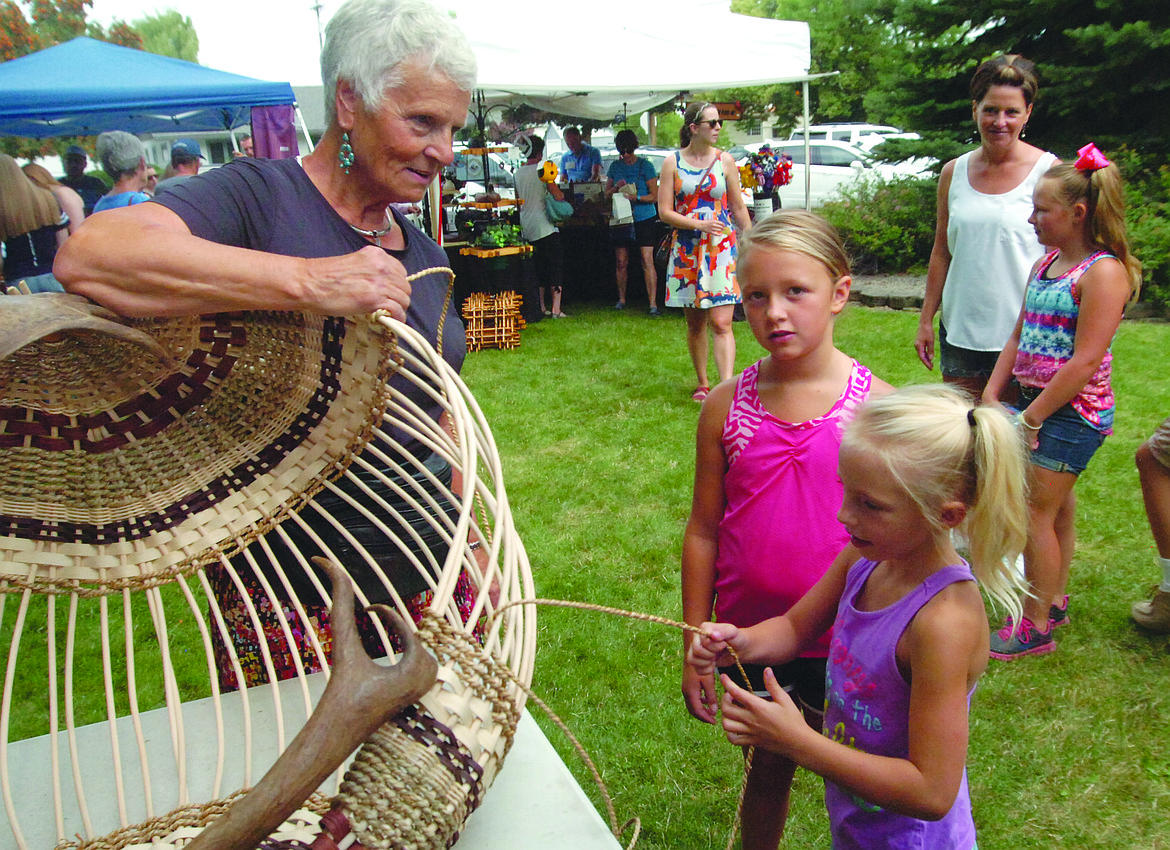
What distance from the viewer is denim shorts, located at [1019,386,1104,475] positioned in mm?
2330

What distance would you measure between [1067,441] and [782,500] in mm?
1301

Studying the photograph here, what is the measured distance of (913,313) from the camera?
7.05 m

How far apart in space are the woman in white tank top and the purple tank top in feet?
5.73

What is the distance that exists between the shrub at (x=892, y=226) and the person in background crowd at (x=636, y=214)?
2.04 meters

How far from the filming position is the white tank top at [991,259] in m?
2.69

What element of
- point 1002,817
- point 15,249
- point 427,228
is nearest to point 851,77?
point 427,228

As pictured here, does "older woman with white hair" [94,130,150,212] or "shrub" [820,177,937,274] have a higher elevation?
"older woman with white hair" [94,130,150,212]

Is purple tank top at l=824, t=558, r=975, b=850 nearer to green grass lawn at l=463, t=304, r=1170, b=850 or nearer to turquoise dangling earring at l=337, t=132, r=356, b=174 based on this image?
green grass lawn at l=463, t=304, r=1170, b=850

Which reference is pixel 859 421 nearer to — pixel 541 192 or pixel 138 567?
pixel 138 567

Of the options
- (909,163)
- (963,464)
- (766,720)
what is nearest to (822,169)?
(909,163)

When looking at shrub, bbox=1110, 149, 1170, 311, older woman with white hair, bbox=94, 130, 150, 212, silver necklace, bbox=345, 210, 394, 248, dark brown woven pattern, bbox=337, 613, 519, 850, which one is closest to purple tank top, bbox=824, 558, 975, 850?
dark brown woven pattern, bbox=337, 613, 519, 850

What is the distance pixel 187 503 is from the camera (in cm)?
145

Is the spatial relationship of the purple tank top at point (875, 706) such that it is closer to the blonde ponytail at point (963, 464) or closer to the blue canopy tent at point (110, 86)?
the blonde ponytail at point (963, 464)

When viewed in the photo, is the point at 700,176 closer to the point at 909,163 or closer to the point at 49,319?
the point at 49,319
